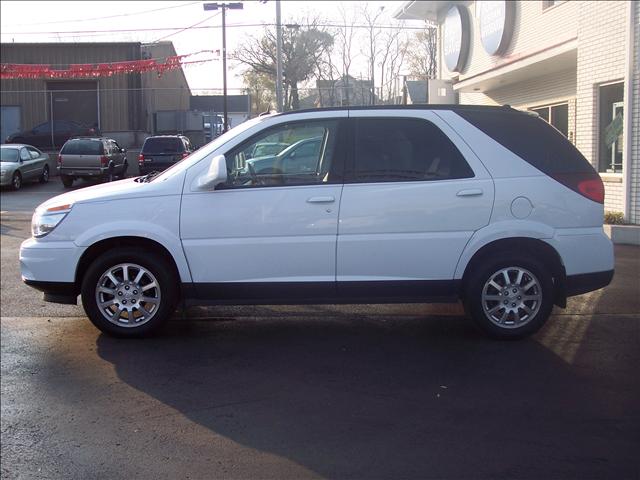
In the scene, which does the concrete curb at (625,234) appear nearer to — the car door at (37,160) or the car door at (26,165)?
the car door at (26,165)

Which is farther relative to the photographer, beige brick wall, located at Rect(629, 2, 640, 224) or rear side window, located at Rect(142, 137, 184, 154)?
rear side window, located at Rect(142, 137, 184, 154)

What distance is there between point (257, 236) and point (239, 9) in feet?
86.3

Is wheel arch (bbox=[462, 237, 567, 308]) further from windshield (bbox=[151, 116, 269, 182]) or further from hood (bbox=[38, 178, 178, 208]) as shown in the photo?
hood (bbox=[38, 178, 178, 208])

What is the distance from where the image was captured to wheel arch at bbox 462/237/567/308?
584 cm

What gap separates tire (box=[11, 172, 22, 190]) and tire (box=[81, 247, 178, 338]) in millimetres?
18709

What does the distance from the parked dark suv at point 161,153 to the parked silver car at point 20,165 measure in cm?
432

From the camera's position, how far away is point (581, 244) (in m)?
5.87

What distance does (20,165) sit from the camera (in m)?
23.0

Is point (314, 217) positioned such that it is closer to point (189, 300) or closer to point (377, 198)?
point (377, 198)

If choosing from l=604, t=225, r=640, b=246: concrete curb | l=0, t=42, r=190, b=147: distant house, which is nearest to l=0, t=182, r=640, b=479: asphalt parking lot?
l=604, t=225, r=640, b=246: concrete curb

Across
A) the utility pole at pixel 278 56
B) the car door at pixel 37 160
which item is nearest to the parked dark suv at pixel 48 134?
the car door at pixel 37 160

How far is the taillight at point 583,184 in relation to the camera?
19.2 ft

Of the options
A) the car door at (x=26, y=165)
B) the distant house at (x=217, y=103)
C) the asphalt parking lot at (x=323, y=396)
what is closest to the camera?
the asphalt parking lot at (x=323, y=396)

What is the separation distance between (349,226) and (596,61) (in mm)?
8717
